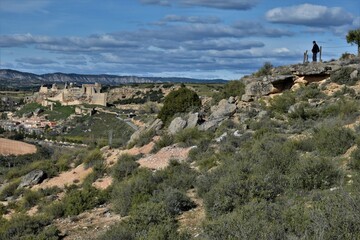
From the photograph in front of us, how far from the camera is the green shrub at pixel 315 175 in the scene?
34.3ft

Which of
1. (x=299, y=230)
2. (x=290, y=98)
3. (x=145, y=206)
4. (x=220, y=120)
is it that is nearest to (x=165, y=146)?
(x=220, y=120)

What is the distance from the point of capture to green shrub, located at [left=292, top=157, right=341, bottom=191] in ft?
34.3

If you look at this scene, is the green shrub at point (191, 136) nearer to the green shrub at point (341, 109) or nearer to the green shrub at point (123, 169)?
the green shrub at point (123, 169)

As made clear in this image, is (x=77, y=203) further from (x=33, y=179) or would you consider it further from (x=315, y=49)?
(x=315, y=49)

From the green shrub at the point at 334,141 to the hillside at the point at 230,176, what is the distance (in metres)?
0.04

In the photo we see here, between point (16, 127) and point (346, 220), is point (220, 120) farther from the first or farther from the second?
point (16, 127)

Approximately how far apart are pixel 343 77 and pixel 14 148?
52186 millimetres

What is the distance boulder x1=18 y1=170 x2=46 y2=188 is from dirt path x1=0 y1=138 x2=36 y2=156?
42479mm

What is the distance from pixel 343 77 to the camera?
2394cm

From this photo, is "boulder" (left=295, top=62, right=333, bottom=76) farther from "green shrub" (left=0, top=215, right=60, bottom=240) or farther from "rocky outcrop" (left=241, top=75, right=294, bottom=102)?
"green shrub" (left=0, top=215, right=60, bottom=240)

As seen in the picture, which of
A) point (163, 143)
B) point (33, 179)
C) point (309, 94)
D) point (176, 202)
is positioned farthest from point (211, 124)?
point (176, 202)

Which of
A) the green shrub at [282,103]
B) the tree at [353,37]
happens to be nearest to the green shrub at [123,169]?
the green shrub at [282,103]

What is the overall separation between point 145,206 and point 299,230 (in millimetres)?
4734

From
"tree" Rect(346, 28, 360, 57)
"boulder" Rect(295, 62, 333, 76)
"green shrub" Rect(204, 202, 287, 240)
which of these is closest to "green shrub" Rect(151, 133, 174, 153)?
"boulder" Rect(295, 62, 333, 76)
